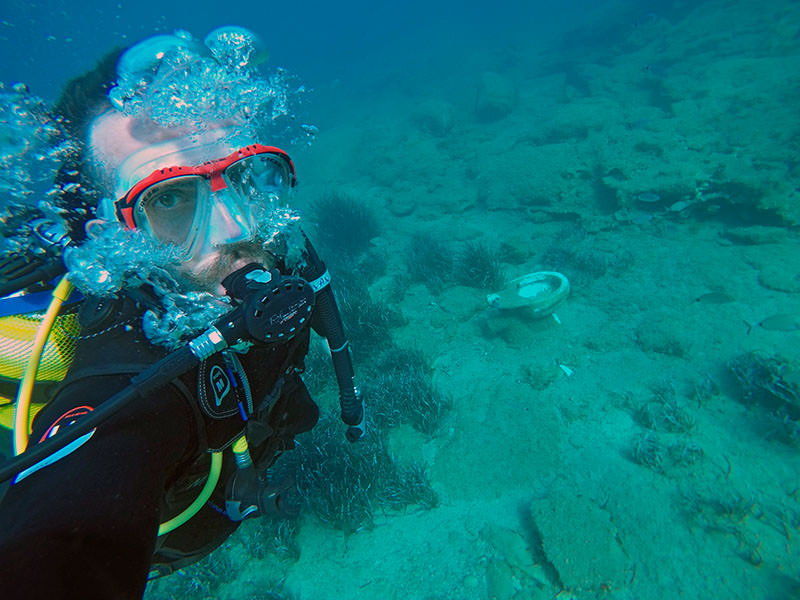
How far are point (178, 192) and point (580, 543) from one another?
5.01m

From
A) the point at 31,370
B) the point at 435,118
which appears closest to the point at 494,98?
the point at 435,118

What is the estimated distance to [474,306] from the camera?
8.12 meters

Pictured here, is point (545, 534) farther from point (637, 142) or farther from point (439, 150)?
point (439, 150)

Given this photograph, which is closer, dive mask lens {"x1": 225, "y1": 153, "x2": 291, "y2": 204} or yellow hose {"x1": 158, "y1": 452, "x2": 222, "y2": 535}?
yellow hose {"x1": 158, "y1": 452, "x2": 222, "y2": 535}

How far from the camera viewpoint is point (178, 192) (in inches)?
80.8

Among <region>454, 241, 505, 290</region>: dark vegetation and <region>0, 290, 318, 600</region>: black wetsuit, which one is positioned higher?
<region>0, 290, 318, 600</region>: black wetsuit

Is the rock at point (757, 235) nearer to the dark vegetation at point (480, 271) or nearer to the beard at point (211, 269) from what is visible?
the dark vegetation at point (480, 271)

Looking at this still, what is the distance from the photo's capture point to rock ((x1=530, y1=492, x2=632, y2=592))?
12.8 ft

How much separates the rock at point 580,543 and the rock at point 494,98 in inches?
819

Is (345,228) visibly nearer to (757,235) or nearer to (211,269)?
(211,269)

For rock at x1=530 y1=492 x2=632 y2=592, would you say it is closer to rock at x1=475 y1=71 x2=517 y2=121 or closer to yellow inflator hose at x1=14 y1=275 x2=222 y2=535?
yellow inflator hose at x1=14 y1=275 x2=222 y2=535

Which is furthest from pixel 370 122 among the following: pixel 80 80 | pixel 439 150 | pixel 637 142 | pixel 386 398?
pixel 80 80

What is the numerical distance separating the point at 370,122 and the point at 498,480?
89.2ft

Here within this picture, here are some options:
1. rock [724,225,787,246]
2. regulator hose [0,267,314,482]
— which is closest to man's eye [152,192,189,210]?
regulator hose [0,267,314,482]
